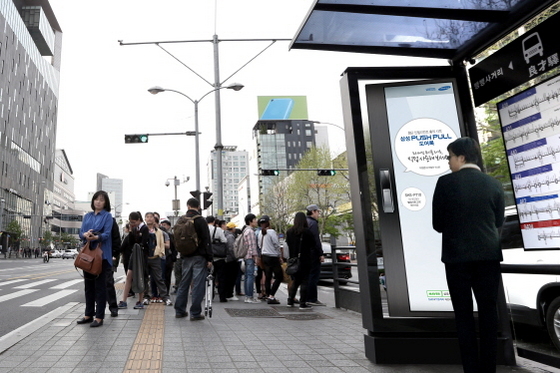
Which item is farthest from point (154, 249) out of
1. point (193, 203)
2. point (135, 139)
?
point (135, 139)

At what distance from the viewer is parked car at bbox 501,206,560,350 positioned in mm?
4055

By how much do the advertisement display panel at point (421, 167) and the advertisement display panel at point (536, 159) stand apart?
0.65m

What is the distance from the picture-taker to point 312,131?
145 meters

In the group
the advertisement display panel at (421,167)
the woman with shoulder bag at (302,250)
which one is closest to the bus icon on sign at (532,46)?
the advertisement display panel at (421,167)

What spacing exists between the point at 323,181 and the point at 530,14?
159 feet

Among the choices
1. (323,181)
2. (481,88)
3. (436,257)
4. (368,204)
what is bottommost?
(436,257)

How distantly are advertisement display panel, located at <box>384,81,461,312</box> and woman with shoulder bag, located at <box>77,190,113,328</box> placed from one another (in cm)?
426

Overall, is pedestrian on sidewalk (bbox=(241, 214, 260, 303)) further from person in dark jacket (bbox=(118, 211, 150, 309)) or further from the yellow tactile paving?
the yellow tactile paving

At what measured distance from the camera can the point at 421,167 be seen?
467cm

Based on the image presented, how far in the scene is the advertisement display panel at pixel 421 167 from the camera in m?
4.48

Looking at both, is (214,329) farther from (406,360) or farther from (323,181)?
(323,181)

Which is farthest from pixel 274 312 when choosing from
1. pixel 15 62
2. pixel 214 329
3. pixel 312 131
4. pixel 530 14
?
pixel 312 131

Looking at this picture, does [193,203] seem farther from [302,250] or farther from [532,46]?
[532,46]

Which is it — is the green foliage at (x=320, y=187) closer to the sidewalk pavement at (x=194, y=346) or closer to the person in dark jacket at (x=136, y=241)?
the person in dark jacket at (x=136, y=241)
